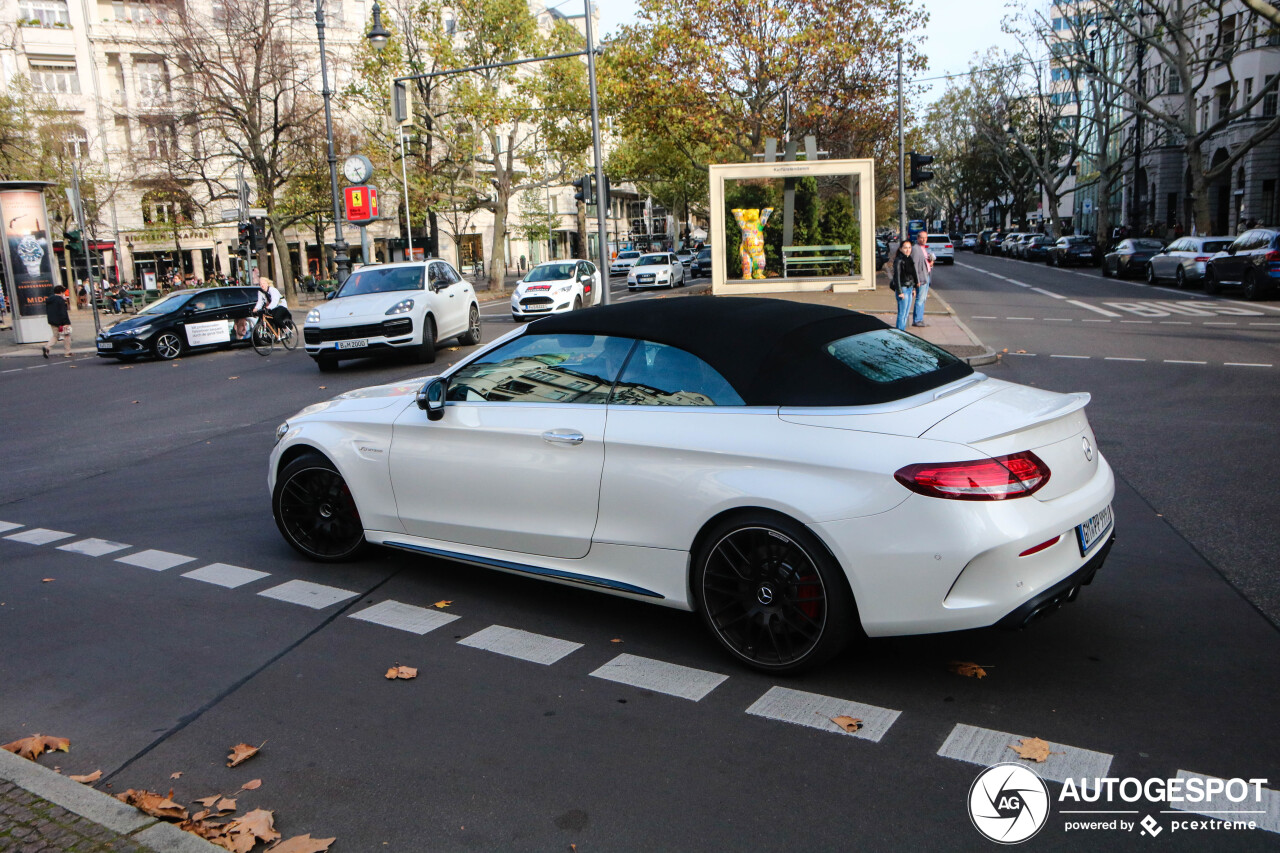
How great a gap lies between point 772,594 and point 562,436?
4.01 feet

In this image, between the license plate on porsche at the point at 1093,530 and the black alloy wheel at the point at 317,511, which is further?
the black alloy wheel at the point at 317,511

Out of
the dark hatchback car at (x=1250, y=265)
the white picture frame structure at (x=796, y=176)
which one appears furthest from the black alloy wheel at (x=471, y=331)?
the dark hatchback car at (x=1250, y=265)

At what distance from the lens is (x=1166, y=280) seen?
32.9 m

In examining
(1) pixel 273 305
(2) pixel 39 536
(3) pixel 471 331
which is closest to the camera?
(2) pixel 39 536

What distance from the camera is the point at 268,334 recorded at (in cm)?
2108

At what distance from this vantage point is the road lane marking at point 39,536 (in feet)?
22.6

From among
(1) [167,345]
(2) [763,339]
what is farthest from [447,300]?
(2) [763,339]

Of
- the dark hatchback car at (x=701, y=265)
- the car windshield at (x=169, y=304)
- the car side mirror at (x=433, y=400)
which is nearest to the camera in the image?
the car side mirror at (x=433, y=400)

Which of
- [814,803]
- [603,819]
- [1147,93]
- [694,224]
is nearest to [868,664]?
[814,803]

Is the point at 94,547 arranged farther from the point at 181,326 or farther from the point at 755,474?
the point at 181,326

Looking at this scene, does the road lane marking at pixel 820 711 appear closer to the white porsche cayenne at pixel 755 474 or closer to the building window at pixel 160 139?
the white porsche cayenne at pixel 755 474

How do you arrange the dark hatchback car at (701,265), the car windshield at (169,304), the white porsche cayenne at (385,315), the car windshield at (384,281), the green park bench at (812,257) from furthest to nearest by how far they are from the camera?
1. the dark hatchback car at (701,265)
2. the green park bench at (812,257)
3. the car windshield at (169,304)
4. the car windshield at (384,281)
5. the white porsche cayenne at (385,315)

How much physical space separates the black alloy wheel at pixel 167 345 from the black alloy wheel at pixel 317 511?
675 inches

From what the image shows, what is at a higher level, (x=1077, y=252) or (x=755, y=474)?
(x=755, y=474)
